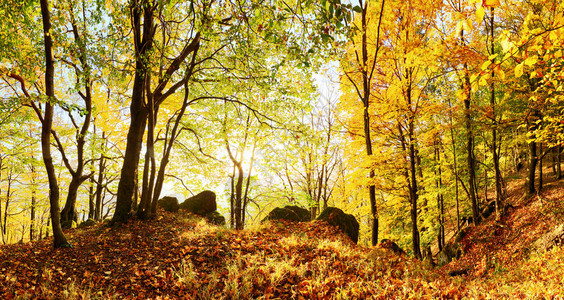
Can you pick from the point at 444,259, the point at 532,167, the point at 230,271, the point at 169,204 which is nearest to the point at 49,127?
the point at 230,271

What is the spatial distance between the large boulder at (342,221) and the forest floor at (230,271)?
1124 mm

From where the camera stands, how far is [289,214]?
10.9 metres

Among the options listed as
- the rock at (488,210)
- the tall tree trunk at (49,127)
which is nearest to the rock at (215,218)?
the tall tree trunk at (49,127)

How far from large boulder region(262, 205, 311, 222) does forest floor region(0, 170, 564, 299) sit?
276 cm

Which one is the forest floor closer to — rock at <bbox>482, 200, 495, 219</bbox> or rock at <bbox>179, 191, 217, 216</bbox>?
rock at <bbox>179, 191, 217, 216</bbox>

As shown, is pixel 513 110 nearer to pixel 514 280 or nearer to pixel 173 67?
pixel 514 280

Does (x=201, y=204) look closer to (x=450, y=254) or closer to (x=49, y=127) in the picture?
(x=49, y=127)

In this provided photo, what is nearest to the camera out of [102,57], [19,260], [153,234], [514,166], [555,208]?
[19,260]

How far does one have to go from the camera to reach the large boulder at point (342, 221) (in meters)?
9.15

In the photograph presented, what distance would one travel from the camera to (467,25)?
2.01 meters

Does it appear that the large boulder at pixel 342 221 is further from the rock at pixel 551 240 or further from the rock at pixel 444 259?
the rock at pixel 551 240

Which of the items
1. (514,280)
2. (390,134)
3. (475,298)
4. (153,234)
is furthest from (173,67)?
(514,280)

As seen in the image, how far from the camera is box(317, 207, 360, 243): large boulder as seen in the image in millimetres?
9148

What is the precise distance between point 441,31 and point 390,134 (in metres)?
3.85
